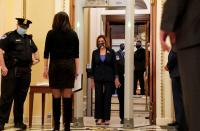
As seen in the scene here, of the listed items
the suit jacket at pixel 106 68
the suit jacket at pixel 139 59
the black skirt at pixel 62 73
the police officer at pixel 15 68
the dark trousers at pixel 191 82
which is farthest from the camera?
the suit jacket at pixel 139 59

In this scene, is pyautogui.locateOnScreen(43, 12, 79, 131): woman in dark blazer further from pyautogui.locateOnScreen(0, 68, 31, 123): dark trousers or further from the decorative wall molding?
the decorative wall molding

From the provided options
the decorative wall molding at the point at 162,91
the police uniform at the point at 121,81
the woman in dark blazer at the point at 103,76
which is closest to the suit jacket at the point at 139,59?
the police uniform at the point at 121,81

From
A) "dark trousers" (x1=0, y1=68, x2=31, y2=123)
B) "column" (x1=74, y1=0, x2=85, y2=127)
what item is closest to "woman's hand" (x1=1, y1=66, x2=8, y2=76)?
"dark trousers" (x1=0, y1=68, x2=31, y2=123)

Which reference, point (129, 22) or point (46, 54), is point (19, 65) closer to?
point (46, 54)

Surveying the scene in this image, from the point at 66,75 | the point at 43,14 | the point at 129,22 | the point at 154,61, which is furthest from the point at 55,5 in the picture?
the point at 66,75

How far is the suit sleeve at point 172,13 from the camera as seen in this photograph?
4.41 ft

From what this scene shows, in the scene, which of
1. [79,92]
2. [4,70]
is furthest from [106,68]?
[4,70]

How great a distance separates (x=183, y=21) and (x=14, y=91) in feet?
16.0

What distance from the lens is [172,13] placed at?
1362 millimetres

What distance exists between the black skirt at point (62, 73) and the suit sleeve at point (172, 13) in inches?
136

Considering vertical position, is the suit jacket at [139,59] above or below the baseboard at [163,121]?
above

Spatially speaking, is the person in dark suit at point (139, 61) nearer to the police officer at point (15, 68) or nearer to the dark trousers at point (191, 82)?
the police officer at point (15, 68)

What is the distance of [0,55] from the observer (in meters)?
5.62

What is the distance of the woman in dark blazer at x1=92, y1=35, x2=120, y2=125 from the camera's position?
661 centimetres
